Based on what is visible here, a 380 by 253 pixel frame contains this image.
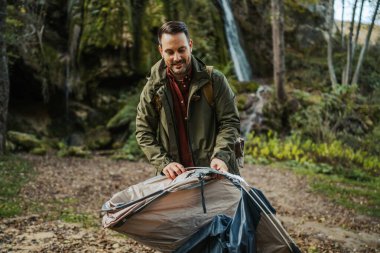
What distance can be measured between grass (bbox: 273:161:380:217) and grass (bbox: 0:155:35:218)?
5.63m

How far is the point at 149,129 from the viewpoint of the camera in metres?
3.15

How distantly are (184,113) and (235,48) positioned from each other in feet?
53.5

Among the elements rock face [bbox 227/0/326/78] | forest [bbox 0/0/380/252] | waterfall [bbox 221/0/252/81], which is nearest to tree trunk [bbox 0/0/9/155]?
forest [bbox 0/0/380/252]

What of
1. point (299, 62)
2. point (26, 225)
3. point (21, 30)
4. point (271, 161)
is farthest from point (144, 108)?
point (299, 62)

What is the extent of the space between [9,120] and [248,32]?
41.4ft

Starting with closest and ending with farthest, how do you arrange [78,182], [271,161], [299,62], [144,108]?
[144,108] → [78,182] → [271,161] → [299,62]

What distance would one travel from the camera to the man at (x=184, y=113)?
9.82 feet

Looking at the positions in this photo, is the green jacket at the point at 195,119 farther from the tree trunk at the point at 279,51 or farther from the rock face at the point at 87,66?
the tree trunk at the point at 279,51

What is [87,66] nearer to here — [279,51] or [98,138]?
[98,138]

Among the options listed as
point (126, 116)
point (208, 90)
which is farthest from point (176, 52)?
point (126, 116)

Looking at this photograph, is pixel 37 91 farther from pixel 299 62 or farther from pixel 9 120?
pixel 299 62

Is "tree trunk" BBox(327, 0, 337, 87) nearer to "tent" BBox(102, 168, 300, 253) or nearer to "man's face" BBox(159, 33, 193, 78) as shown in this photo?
"man's face" BBox(159, 33, 193, 78)

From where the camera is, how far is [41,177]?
27.7 ft

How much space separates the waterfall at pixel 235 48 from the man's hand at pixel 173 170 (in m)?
15.2
